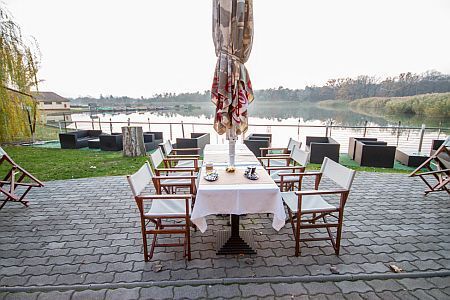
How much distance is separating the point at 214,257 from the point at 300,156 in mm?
1932

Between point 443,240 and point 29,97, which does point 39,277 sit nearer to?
point 443,240

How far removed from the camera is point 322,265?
214 centimetres

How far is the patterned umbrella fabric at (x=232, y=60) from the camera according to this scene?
2240mm

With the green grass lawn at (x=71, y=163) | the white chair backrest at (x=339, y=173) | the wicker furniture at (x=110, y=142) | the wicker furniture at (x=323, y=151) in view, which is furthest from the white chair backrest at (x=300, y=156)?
the wicker furniture at (x=110, y=142)

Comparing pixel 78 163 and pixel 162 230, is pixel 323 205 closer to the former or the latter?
pixel 162 230

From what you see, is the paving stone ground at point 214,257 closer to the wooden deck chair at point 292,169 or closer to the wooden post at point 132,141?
the wooden deck chair at point 292,169

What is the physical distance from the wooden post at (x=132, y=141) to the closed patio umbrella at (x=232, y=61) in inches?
184

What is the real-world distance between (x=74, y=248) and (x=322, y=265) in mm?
2521

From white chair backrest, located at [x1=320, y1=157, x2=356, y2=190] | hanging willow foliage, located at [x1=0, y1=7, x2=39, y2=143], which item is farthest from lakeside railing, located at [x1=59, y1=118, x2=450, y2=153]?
white chair backrest, located at [x1=320, y1=157, x2=356, y2=190]

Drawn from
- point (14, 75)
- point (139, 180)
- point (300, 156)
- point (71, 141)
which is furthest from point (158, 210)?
point (71, 141)

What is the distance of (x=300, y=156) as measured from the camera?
3412 millimetres

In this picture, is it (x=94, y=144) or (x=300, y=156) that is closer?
(x=300, y=156)

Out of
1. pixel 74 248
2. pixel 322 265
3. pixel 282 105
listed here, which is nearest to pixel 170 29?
pixel 74 248

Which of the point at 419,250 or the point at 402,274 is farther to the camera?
the point at 419,250
